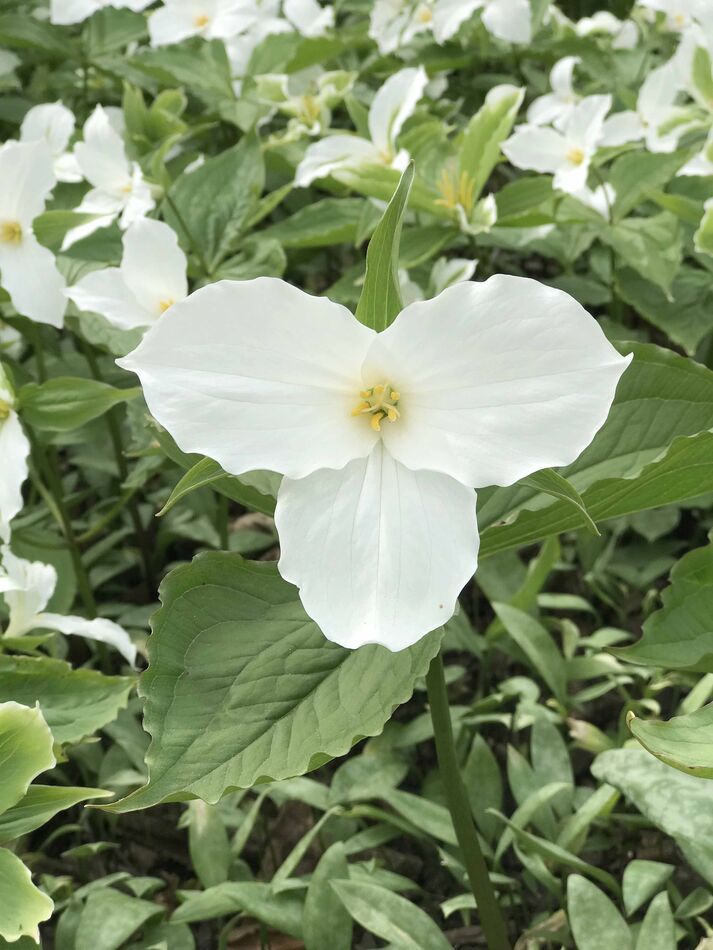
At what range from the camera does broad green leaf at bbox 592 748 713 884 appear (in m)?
1.00

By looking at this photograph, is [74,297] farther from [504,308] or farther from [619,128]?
[619,128]

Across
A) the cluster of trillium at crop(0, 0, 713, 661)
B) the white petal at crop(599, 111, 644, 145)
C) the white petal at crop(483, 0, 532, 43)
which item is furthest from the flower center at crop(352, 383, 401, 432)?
the white petal at crop(483, 0, 532, 43)

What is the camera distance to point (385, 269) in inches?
31.9

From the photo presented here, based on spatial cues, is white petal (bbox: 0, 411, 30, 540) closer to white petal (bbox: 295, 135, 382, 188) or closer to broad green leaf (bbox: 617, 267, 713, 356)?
white petal (bbox: 295, 135, 382, 188)

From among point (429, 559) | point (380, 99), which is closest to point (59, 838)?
point (429, 559)

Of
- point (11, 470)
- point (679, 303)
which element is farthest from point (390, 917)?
point (679, 303)

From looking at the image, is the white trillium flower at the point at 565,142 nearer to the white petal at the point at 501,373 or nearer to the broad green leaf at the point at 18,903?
the white petal at the point at 501,373

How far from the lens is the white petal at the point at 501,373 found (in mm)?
715

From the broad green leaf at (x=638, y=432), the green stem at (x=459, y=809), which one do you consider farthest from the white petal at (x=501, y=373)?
the green stem at (x=459, y=809)

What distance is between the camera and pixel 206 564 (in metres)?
0.91

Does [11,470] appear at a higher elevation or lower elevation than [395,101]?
lower

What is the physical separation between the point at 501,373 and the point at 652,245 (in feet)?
3.02

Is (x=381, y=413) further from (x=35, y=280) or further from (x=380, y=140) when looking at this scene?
(x=380, y=140)

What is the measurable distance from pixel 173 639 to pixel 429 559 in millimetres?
255
